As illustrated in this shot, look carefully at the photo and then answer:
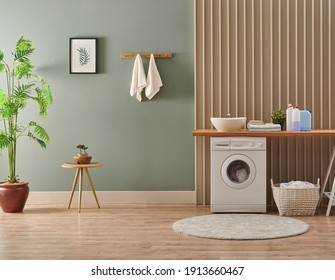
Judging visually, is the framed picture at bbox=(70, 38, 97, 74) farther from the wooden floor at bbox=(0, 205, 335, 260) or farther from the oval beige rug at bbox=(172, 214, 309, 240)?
the oval beige rug at bbox=(172, 214, 309, 240)

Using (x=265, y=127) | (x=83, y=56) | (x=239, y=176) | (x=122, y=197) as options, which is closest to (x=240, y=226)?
(x=239, y=176)

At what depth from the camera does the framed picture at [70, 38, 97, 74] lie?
6.46 m

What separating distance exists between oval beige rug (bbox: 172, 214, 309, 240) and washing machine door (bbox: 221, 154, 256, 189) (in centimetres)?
33

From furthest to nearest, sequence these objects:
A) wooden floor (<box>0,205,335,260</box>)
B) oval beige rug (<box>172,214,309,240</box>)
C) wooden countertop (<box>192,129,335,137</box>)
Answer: wooden countertop (<box>192,129,335,137</box>)
oval beige rug (<box>172,214,309,240</box>)
wooden floor (<box>0,205,335,260</box>)

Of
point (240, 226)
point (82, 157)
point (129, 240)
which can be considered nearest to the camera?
point (129, 240)

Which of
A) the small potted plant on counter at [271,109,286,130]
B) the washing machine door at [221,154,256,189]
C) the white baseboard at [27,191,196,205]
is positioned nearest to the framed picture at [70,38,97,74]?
the white baseboard at [27,191,196,205]

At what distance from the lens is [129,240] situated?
15.1 ft

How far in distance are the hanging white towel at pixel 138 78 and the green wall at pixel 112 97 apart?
0.12 m

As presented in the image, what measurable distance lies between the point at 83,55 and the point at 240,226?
2675mm

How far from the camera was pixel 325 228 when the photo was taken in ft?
16.6

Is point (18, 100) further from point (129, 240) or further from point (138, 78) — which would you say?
point (129, 240)

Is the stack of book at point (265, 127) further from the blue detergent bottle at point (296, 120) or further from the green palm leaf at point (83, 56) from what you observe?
the green palm leaf at point (83, 56)

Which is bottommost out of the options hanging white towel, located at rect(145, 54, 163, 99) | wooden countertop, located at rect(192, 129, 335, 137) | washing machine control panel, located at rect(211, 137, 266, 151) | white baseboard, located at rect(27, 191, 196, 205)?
white baseboard, located at rect(27, 191, 196, 205)
